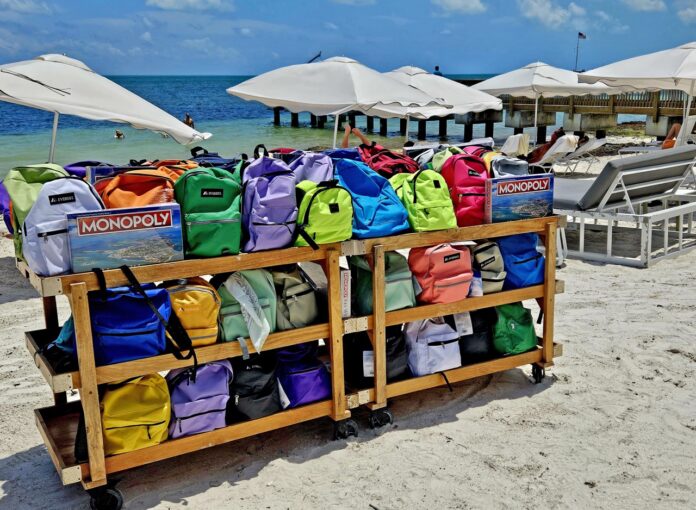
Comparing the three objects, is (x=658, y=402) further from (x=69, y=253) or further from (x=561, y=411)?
(x=69, y=253)

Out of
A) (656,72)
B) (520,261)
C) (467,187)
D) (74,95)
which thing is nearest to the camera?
(467,187)

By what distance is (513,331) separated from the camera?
4344 mm

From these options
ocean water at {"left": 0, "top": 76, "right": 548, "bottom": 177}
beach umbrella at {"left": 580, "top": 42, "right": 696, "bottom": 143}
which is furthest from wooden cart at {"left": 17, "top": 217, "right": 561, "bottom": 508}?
ocean water at {"left": 0, "top": 76, "right": 548, "bottom": 177}

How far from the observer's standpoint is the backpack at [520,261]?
429 cm

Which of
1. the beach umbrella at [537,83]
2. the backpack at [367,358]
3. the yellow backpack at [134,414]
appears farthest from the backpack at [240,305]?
the beach umbrella at [537,83]

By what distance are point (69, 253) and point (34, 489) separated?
3.93 feet

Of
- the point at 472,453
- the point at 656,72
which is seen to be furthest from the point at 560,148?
the point at 472,453

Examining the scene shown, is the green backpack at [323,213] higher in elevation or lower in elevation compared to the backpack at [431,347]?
higher

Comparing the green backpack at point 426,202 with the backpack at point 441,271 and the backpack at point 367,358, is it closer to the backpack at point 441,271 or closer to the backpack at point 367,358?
the backpack at point 441,271

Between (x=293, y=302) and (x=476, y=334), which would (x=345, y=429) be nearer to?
(x=293, y=302)

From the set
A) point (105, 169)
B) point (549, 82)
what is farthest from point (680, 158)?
point (549, 82)

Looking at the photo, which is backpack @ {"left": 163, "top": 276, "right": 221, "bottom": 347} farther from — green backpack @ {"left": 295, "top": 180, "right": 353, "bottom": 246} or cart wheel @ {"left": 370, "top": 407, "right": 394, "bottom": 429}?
cart wheel @ {"left": 370, "top": 407, "right": 394, "bottom": 429}

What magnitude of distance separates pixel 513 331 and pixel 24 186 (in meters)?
2.81

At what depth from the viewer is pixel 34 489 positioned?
3367 millimetres
